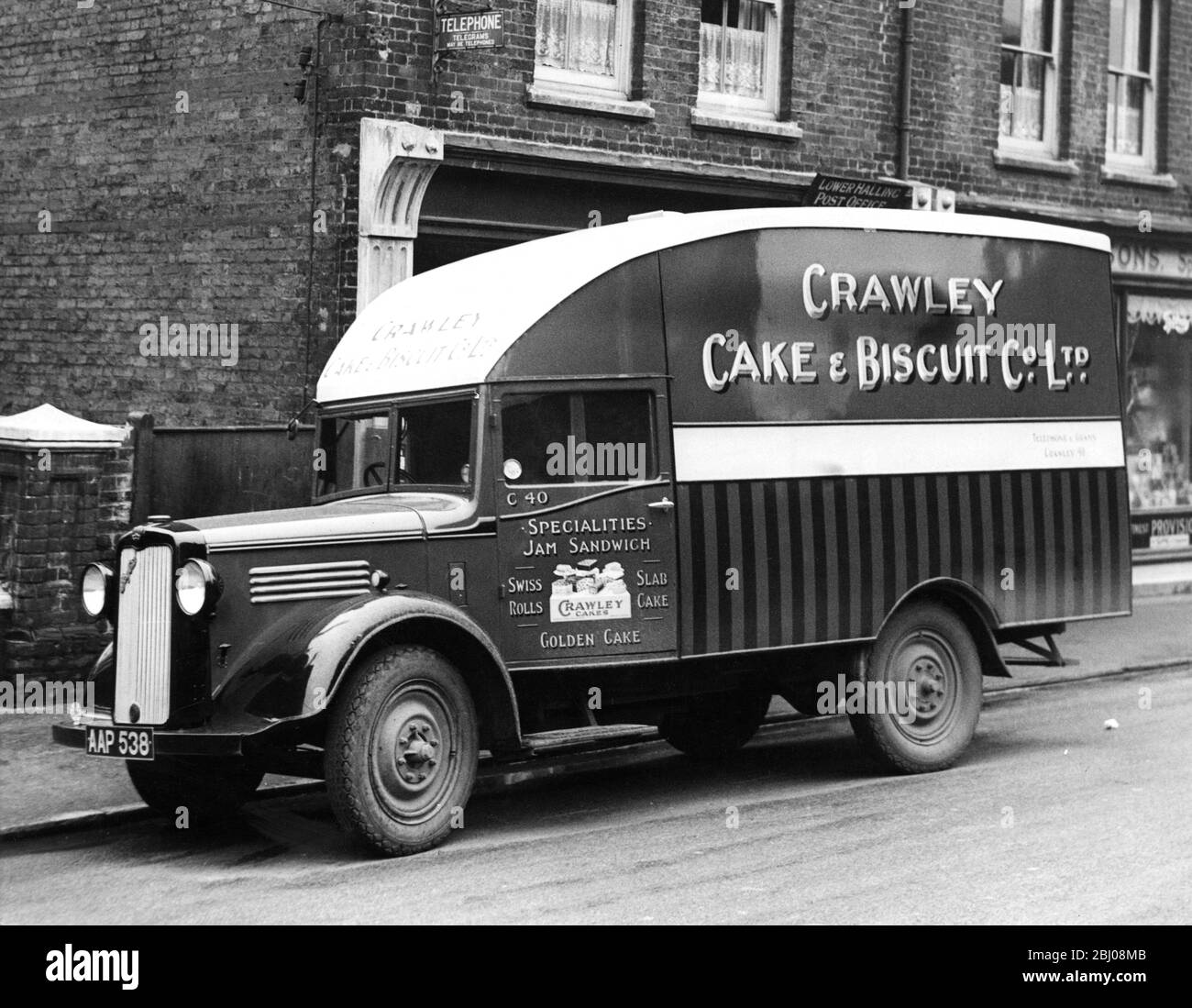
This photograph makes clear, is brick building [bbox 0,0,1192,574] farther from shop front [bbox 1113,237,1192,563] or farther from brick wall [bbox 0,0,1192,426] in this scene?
shop front [bbox 1113,237,1192,563]

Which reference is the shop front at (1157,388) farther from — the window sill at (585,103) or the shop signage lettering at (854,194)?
the window sill at (585,103)

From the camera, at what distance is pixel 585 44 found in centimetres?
1443

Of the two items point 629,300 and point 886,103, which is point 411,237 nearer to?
point 629,300

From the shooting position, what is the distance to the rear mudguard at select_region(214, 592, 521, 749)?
7.54m

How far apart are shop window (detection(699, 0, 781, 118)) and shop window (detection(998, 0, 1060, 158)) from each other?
3159 millimetres

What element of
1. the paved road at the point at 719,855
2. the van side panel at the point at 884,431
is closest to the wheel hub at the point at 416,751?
the paved road at the point at 719,855

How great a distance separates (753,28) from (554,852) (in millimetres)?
9830

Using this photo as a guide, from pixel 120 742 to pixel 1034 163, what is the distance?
1290cm

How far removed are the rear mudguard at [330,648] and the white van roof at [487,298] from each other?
127 centimetres

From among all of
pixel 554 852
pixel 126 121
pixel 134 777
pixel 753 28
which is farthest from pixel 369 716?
pixel 753 28

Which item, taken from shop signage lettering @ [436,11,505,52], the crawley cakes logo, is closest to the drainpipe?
shop signage lettering @ [436,11,505,52]

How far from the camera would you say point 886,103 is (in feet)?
54.5

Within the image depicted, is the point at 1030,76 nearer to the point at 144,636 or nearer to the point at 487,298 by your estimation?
the point at 487,298
